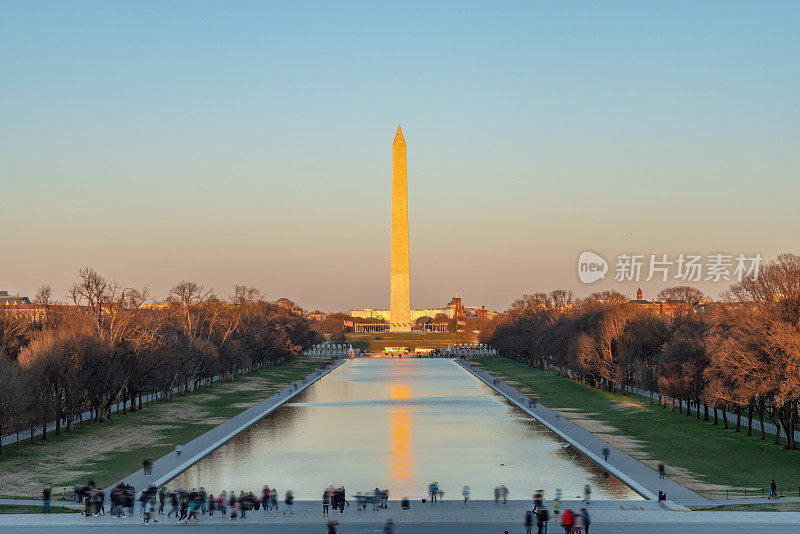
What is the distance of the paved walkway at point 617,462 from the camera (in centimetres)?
3625

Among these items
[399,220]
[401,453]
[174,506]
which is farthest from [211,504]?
[399,220]

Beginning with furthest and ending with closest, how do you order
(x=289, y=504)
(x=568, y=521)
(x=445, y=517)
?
(x=289, y=504) → (x=445, y=517) → (x=568, y=521)

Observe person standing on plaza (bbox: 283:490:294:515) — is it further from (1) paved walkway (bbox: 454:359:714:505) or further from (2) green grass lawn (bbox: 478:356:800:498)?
(2) green grass lawn (bbox: 478:356:800:498)

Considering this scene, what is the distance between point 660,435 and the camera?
183 feet

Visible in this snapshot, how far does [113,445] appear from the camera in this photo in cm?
5212

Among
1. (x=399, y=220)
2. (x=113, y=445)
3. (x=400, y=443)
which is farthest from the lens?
(x=399, y=220)

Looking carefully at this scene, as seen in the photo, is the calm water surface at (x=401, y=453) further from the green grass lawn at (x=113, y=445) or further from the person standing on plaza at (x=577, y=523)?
the person standing on plaza at (x=577, y=523)

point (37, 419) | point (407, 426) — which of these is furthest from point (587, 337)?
point (37, 419)

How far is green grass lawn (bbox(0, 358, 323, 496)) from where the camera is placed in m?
41.2

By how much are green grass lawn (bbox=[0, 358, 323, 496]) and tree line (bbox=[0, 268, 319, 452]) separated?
1603 mm

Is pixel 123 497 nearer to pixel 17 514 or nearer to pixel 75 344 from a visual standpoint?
pixel 17 514

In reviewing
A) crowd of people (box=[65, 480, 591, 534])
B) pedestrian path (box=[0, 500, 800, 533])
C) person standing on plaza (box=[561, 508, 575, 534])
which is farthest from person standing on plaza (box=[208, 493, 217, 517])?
person standing on plaza (box=[561, 508, 575, 534])

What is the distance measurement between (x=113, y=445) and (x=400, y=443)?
17.2m

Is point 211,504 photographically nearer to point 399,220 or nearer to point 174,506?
point 174,506
